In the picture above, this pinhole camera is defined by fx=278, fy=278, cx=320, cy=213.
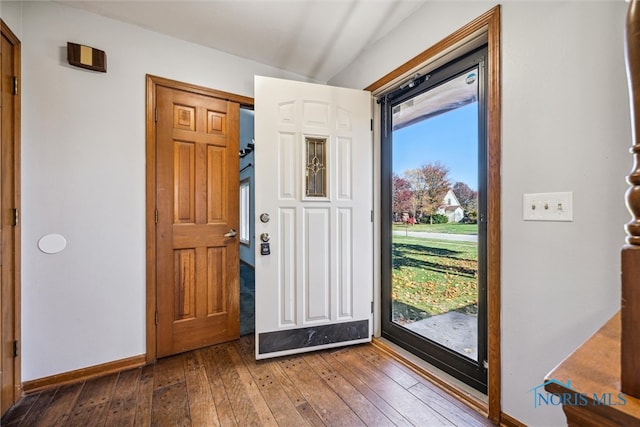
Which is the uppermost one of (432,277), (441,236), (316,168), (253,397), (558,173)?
(316,168)

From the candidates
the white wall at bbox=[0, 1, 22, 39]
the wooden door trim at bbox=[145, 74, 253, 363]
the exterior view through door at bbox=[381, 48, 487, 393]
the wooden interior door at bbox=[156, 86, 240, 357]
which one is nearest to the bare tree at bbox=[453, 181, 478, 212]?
the exterior view through door at bbox=[381, 48, 487, 393]

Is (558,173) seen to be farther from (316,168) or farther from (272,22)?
(272,22)

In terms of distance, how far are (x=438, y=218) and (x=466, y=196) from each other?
242mm

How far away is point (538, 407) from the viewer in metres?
1.25

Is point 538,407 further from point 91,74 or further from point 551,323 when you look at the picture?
point 91,74

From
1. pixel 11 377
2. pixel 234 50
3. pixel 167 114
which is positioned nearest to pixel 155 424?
pixel 11 377

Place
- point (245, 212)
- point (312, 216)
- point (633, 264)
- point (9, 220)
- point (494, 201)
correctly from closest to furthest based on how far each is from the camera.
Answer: point (633, 264) → point (494, 201) → point (9, 220) → point (312, 216) → point (245, 212)

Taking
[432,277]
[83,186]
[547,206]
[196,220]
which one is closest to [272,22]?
[196,220]

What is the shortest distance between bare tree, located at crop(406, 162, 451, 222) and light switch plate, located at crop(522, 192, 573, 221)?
0.57m

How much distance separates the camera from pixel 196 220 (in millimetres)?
2156

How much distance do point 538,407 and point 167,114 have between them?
2.77 m

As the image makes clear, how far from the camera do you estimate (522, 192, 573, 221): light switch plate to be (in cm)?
117

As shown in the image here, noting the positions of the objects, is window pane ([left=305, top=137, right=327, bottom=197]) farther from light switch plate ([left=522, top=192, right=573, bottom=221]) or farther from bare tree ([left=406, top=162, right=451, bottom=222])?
light switch plate ([left=522, top=192, right=573, bottom=221])

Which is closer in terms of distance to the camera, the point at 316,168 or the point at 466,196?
the point at 466,196
